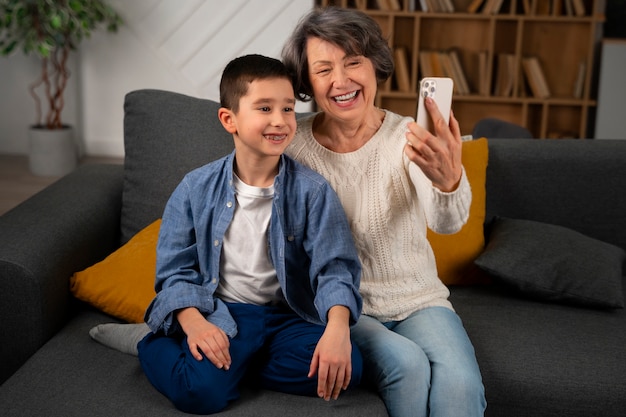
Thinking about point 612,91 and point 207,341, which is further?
point 612,91

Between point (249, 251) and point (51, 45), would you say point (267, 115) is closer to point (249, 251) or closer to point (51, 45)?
point (249, 251)

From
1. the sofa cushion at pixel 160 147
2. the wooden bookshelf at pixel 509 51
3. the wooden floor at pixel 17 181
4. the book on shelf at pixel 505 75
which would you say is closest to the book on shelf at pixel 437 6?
the wooden bookshelf at pixel 509 51

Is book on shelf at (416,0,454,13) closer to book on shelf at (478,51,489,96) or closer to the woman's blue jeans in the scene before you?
book on shelf at (478,51,489,96)

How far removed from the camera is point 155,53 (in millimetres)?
5191

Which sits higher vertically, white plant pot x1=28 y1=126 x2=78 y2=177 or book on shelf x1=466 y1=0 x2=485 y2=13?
book on shelf x1=466 y1=0 x2=485 y2=13

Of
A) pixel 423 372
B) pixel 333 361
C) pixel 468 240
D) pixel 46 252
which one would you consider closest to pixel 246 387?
pixel 333 361

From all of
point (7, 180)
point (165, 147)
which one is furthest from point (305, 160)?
point (7, 180)

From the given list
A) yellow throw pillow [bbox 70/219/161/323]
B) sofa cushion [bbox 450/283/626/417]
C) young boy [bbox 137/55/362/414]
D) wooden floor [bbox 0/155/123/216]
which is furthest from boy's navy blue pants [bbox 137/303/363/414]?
wooden floor [bbox 0/155/123/216]

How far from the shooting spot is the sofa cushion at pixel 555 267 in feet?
6.78

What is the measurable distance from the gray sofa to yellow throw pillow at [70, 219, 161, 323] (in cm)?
4

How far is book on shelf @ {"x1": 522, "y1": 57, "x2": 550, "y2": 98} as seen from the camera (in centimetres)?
490

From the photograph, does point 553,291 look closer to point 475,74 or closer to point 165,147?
point 165,147

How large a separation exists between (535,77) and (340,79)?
3.52 m

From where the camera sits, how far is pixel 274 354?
1604 millimetres
